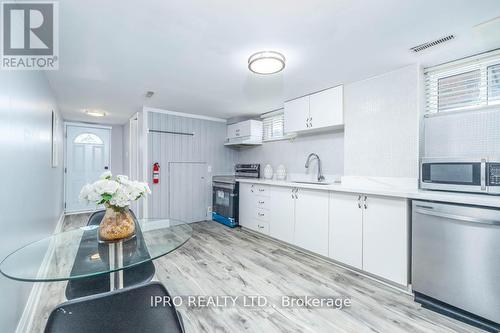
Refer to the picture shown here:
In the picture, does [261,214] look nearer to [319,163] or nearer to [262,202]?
[262,202]

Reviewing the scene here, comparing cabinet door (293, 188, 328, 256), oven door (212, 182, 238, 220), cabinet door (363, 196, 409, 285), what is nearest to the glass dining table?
cabinet door (293, 188, 328, 256)

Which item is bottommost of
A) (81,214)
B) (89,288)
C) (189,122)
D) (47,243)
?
(81,214)

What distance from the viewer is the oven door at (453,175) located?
191 centimetres

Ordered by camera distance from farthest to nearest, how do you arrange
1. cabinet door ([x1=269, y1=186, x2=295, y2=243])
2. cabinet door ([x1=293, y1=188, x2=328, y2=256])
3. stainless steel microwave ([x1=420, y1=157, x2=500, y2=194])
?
cabinet door ([x1=269, y1=186, x2=295, y2=243]) → cabinet door ([x1=293, y1=188, x2=328, y2=256]) → stainless steel microwave ([x1=420, y1=157, x2=500, y2=194])

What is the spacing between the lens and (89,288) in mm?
1565

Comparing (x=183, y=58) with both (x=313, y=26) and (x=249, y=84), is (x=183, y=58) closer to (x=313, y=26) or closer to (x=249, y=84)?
(x=249, y=84)

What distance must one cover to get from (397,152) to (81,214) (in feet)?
22.2

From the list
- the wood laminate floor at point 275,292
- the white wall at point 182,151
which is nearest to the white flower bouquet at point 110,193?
the wood laminate floor at point 275,292

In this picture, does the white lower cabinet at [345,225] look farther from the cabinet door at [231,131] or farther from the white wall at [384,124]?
the cabinet door at [231,131]

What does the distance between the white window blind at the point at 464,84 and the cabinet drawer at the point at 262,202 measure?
2404mm

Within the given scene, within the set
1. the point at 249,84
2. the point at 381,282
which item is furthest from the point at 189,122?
the point at 381,282

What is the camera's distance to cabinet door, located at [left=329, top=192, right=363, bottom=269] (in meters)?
2.53

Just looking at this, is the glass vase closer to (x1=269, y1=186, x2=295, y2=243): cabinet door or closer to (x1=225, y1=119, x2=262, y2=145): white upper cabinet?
(x1=269, y1=186, x2=295, y2=243): cabinet door

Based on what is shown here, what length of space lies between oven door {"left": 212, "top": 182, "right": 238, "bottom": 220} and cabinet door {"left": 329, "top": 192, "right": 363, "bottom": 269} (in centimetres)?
207
